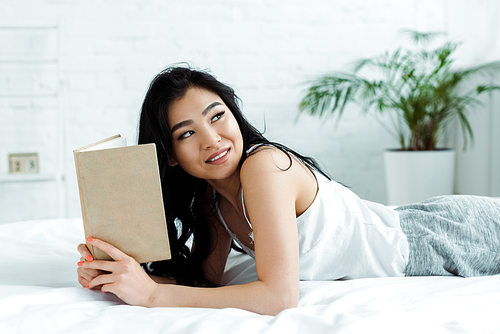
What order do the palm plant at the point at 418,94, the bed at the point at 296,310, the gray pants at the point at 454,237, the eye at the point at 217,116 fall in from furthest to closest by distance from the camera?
the palm plant at the point at 418,94
the gray pants at the point at 454,237
the eye at the point at 217,116
the bed at the point at 296,310

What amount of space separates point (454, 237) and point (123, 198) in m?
0.80

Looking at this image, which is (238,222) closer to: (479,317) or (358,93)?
(479,317)

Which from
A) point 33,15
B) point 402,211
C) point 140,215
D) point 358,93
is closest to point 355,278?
point 402,211

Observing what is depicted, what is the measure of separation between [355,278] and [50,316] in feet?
2.10

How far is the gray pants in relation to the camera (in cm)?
97

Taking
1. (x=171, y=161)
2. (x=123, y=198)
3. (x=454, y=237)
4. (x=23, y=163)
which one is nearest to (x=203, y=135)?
(x=171, y=161)

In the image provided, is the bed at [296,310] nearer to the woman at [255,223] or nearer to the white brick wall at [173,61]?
the woman at [255,223]

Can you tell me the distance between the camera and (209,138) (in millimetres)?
812

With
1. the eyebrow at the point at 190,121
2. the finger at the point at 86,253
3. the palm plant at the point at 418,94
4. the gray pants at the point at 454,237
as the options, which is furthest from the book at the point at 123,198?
the palm plant at the point at 418,94

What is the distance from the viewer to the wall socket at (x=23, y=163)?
2.24 m

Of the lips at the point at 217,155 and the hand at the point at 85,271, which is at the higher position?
the lips at the point at 217,155

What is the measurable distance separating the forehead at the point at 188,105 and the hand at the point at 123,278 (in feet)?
0.95

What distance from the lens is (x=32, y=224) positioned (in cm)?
126

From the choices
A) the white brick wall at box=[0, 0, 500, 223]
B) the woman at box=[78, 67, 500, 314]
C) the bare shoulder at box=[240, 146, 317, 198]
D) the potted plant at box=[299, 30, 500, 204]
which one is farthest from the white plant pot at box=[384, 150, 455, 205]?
the bare shoulder at box=[240, 146, 317, 198]
